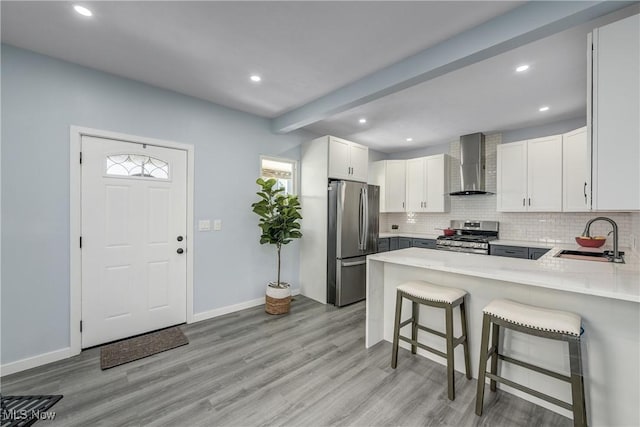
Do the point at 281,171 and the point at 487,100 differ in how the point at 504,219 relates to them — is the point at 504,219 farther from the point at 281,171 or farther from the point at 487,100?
the point at 281,171

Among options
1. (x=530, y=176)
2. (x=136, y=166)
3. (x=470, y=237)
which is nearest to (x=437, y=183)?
(x=470, y=237)

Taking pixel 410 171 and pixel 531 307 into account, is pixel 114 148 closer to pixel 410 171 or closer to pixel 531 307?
pixel 531 307

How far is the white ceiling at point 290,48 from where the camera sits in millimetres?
1852

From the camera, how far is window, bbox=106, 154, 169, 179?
2.77 m

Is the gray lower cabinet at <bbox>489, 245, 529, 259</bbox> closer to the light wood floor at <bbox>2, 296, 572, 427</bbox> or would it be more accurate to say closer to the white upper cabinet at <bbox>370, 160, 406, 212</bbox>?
the white upper cabinet at <bbox>370, 160, 406, 212</bbox>

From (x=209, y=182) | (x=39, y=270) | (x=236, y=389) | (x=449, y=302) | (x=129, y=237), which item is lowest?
(x=236, y=389)

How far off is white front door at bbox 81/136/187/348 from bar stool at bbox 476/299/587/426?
10.3 feet

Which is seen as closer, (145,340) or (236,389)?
(236,389)

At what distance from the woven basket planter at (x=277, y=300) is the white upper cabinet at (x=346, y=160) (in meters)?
1.81

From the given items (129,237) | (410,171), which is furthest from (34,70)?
(410,171)

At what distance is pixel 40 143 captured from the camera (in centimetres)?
237

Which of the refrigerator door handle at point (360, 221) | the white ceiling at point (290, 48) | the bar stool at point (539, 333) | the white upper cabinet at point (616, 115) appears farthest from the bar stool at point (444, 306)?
the white ceiling at point (290, 48)

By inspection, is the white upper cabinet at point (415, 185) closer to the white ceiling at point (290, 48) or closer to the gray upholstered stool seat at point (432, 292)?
the white ceiling at point (290, 48)

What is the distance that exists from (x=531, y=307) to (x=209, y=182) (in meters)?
3.43
